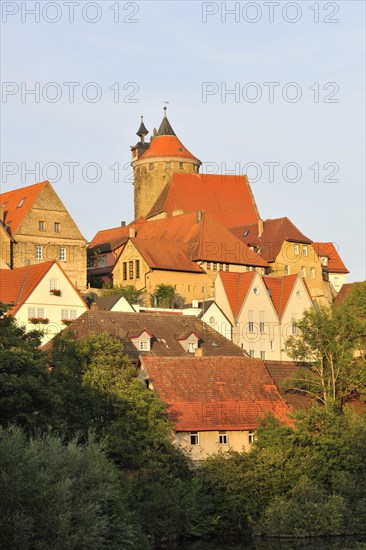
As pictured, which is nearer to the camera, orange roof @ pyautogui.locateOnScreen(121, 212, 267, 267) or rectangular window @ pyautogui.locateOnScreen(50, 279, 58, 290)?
rectangular window @ pyautogui.locateOnScreen(50, 279, 58, 290)

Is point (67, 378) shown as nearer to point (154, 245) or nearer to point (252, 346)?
point (252, 346)

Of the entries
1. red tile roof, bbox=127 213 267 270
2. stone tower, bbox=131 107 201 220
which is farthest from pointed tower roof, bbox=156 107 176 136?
red tile roof, bbox=127 213 267 270

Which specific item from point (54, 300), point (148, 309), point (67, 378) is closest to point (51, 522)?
point (67, 378)

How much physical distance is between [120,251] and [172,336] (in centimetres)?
3303

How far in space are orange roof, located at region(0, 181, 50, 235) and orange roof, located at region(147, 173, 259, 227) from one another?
25.2m

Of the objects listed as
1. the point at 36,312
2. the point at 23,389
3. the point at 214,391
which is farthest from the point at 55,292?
the point at 23,389

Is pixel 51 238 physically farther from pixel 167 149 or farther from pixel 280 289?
pixel 167 149

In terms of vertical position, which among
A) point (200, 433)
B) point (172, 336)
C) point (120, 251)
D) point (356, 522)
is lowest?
point (356, 522)

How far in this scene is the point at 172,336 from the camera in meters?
62.7

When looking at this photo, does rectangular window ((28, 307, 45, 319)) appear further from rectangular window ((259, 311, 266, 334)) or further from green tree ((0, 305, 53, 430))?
green tree ((0, 305, 53, 430))

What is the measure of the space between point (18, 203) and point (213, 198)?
30.6 metres

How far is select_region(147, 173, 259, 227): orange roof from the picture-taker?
370 feet

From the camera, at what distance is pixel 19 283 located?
71875 mm

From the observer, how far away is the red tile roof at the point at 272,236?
98444mm
